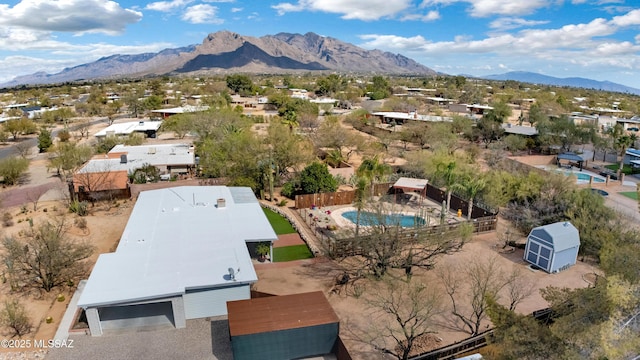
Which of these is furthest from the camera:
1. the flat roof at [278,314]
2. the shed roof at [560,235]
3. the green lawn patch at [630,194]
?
the green lawn patch at [630,194]

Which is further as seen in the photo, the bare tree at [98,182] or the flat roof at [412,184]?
the flat roof at [412,184]

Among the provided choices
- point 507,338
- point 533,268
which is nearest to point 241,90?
point 533,268

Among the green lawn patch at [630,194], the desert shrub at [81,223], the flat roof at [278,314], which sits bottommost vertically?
the desert shrub at [81,223]

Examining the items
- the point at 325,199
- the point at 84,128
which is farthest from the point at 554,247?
the point at 84,128

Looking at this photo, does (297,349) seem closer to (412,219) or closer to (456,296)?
(456,296)

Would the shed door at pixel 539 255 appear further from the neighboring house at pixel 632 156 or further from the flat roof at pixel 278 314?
the neighboring house at pixel 632 156

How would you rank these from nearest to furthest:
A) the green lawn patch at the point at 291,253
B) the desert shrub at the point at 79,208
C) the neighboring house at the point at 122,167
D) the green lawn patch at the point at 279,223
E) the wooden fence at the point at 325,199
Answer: the green lawn patch at the point at 291,253, the green lawn patch at the point at 279,223, the desert shrub at the point at 79,208, the wooden fence at the point at 325,199, the neighboring house at the point at 122,167

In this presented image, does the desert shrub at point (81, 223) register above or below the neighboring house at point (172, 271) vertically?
below

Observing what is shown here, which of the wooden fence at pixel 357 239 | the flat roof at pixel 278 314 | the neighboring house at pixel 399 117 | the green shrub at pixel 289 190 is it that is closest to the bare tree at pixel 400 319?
the flat roof at pixel 278 314
